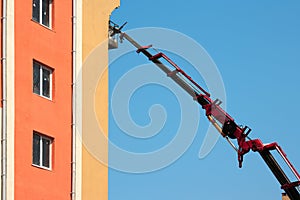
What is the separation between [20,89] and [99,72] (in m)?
5.29

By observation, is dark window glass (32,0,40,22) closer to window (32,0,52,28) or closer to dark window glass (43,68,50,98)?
window (32,0,52,28)

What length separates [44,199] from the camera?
96.7ft

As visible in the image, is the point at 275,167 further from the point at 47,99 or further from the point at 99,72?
the point at 47,99

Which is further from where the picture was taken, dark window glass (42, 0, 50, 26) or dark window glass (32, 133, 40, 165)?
dark window glass (42, 0, 50, 26)

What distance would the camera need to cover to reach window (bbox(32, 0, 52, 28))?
30812 millimetres

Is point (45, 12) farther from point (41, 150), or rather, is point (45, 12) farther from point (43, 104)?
point (41, 150)

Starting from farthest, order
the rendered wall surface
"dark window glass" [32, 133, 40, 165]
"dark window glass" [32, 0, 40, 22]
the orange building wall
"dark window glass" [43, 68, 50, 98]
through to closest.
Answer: the rendered wall surface, "dark window glass" [43, 68, 50, 98], "dark window glass" [32, 0, 40, 22], "dark window glass" [32, 133, 40, 165], the orange building wall

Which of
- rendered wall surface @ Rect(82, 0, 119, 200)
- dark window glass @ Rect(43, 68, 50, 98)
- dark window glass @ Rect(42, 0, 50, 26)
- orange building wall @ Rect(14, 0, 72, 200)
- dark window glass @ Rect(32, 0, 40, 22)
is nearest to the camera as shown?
orange building wall @ Rect(14, 0, 72, 200)

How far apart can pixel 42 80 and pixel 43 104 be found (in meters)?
0.96

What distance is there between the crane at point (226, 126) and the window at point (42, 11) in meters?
5.53

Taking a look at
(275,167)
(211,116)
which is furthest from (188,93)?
(275,167)

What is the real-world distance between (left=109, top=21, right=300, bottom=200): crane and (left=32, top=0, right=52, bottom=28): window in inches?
218

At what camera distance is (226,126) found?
38656 millimetres

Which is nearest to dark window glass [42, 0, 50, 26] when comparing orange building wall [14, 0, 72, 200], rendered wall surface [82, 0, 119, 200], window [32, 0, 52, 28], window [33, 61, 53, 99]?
window [32, 0, 52, 28]
